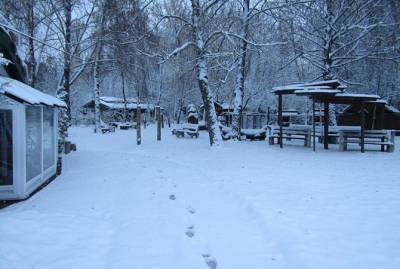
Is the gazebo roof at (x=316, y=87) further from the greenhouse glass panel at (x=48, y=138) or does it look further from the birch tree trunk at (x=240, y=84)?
the greenhouse glass panel at (x=48, y=138)

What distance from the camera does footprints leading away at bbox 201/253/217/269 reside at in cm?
418

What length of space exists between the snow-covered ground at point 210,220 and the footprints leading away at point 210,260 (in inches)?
0.7

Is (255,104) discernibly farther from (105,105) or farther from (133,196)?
(133,196)

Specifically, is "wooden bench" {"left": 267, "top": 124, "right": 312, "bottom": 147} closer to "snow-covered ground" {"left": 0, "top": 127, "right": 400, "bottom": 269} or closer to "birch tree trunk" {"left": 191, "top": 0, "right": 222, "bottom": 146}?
"birch tree trunk" {"left": 191, "top": 0, "right": 222, "bottom": 146}

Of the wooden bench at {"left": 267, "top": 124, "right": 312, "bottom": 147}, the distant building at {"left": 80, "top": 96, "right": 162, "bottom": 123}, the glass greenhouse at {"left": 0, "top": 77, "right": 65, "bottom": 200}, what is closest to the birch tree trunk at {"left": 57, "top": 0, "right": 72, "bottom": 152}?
the glass greenhouse at {"left": 0, "top": 77, "right": 65, "bottom": 200}

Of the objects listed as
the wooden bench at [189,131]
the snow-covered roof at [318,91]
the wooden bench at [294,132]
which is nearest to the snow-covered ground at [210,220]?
the snow-covered roof at [318,91]

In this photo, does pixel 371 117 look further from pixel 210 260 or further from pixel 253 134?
pixel 210 260

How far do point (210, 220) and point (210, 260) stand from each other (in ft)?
4.47

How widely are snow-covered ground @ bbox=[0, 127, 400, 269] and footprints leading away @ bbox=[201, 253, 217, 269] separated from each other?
0.02 metres

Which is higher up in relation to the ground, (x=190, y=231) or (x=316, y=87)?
(x=316, y=87)

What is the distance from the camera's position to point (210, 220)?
18.6 ft

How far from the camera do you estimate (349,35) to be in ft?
70.7

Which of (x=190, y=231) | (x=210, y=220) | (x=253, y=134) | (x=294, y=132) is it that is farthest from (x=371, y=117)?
(x=190, y=231)

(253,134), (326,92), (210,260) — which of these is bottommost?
(210,260)
